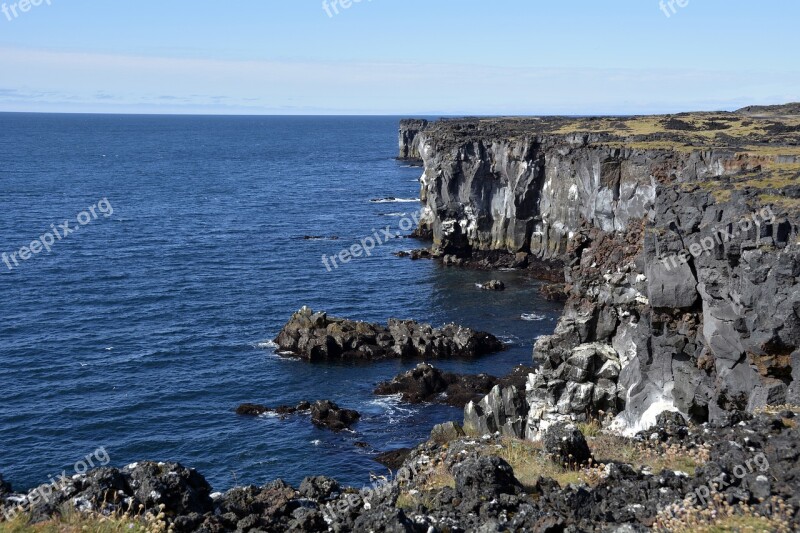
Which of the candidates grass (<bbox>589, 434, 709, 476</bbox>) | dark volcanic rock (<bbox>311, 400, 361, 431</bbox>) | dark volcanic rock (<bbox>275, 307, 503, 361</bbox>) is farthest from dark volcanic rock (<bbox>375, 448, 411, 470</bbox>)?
grass (<bbox>589, 434, 709, 476</bbox>)

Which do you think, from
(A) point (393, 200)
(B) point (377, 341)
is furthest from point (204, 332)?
(A) point (393, 200)

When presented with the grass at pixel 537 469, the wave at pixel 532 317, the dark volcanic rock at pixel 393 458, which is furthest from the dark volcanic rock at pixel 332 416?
the grass at pixel 537 469

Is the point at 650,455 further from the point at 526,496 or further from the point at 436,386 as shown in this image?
the point at 436,386

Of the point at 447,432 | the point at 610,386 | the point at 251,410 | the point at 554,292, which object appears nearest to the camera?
the point at 447,432

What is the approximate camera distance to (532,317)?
3150 inches

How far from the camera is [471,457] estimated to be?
22469mm

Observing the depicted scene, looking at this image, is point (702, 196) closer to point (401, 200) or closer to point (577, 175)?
point (577, 175)

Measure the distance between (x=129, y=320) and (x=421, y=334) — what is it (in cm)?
3009

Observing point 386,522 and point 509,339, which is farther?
point 509,339

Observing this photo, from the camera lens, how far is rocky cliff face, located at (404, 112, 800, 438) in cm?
3625

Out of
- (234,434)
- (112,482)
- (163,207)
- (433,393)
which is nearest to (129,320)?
(234,434)

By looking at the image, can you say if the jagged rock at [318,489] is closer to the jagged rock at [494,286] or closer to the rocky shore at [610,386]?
the rocky shore at [610,386]

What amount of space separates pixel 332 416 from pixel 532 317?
30.3 meters

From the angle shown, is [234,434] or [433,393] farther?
[433,393]
